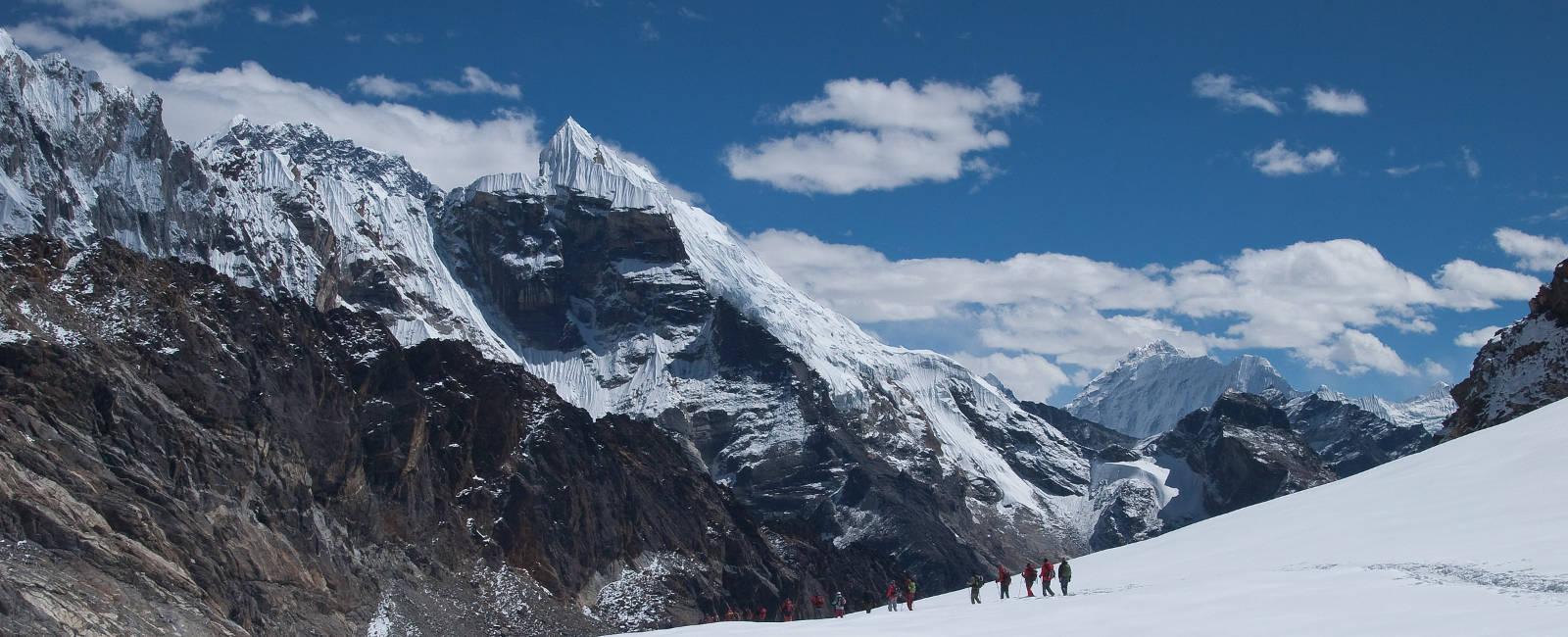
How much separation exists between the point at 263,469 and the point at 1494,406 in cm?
10794

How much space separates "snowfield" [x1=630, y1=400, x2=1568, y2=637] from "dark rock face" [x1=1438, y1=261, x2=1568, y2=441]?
39.3 metres

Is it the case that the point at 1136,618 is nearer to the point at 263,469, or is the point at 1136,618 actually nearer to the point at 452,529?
the point at 263,469

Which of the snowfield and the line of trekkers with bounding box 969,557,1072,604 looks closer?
the snowfield

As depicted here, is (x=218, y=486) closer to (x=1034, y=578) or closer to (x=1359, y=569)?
(x=1034, y=578)

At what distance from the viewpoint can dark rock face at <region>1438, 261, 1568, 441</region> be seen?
9856cm

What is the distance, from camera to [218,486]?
142m

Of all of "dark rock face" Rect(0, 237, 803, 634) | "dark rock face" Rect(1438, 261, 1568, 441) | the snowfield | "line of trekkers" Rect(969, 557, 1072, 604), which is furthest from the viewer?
"dark rock face" Rect(0, 237, 803, 634)

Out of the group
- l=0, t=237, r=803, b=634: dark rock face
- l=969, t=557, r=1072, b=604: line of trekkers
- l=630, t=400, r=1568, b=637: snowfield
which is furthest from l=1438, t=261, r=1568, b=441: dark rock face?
l=0, t=237, r=803, b=634: dark rock face

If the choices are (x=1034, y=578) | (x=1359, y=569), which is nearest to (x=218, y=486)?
(x=1034, y=578)

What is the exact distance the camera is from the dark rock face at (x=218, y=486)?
11231cm

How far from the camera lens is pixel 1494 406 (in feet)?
334

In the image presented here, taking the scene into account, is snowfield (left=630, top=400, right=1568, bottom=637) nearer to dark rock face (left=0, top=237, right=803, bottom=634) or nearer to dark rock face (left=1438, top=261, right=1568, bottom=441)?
dark rock face (left=1438, top=261, right=1568, bottom=441)

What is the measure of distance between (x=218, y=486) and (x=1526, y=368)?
348 ft

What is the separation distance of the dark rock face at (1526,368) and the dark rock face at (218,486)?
88.1 meters
